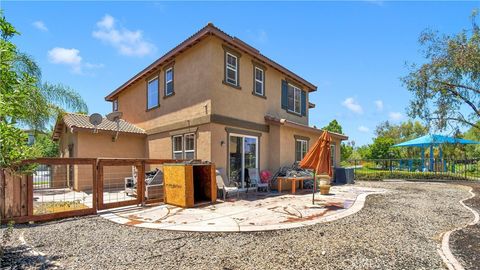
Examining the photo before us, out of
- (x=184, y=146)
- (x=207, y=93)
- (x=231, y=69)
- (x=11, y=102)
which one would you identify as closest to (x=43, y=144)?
(x=11, y=102)

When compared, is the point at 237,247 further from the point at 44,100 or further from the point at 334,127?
the point at 334,127

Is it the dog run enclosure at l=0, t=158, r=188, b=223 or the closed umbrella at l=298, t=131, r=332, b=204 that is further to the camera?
the closed umbrella at l=298, t=131, r=332, b=204

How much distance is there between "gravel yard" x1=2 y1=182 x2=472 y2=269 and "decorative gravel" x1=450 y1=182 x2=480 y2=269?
319mm

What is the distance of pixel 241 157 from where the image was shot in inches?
476

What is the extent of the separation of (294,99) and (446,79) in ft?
25.4

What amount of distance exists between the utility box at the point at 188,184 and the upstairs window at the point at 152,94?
5758 millimetres

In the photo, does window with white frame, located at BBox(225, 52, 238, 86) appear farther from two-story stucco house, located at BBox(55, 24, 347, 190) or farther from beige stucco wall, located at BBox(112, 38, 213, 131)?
beige stucco wall, located at BBox(112, 38, 213, 131)

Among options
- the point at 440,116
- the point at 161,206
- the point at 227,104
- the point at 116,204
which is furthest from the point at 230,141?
the point at 440,116

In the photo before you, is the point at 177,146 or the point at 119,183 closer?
the point at 177,146

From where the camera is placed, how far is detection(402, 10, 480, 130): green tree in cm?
1315

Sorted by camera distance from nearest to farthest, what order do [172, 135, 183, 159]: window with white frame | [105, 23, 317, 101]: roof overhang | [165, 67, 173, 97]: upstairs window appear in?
[105, 23, 317, 101]: roof overhang < [172, 135, 183, 159]: window with white frame < [165, 67, 173, 97]: upstairs window

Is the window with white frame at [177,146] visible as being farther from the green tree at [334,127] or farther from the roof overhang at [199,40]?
the green tree at [334,127]

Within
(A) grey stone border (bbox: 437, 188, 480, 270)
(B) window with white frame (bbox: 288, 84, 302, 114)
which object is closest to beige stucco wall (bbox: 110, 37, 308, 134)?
(B) window with white frame (bbox: 288, 84, 302, 114)

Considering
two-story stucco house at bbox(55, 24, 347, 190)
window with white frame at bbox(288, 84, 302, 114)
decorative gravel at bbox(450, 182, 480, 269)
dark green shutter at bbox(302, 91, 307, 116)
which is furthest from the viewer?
dark green shutter at bbox(302, 91, 307, 116)
